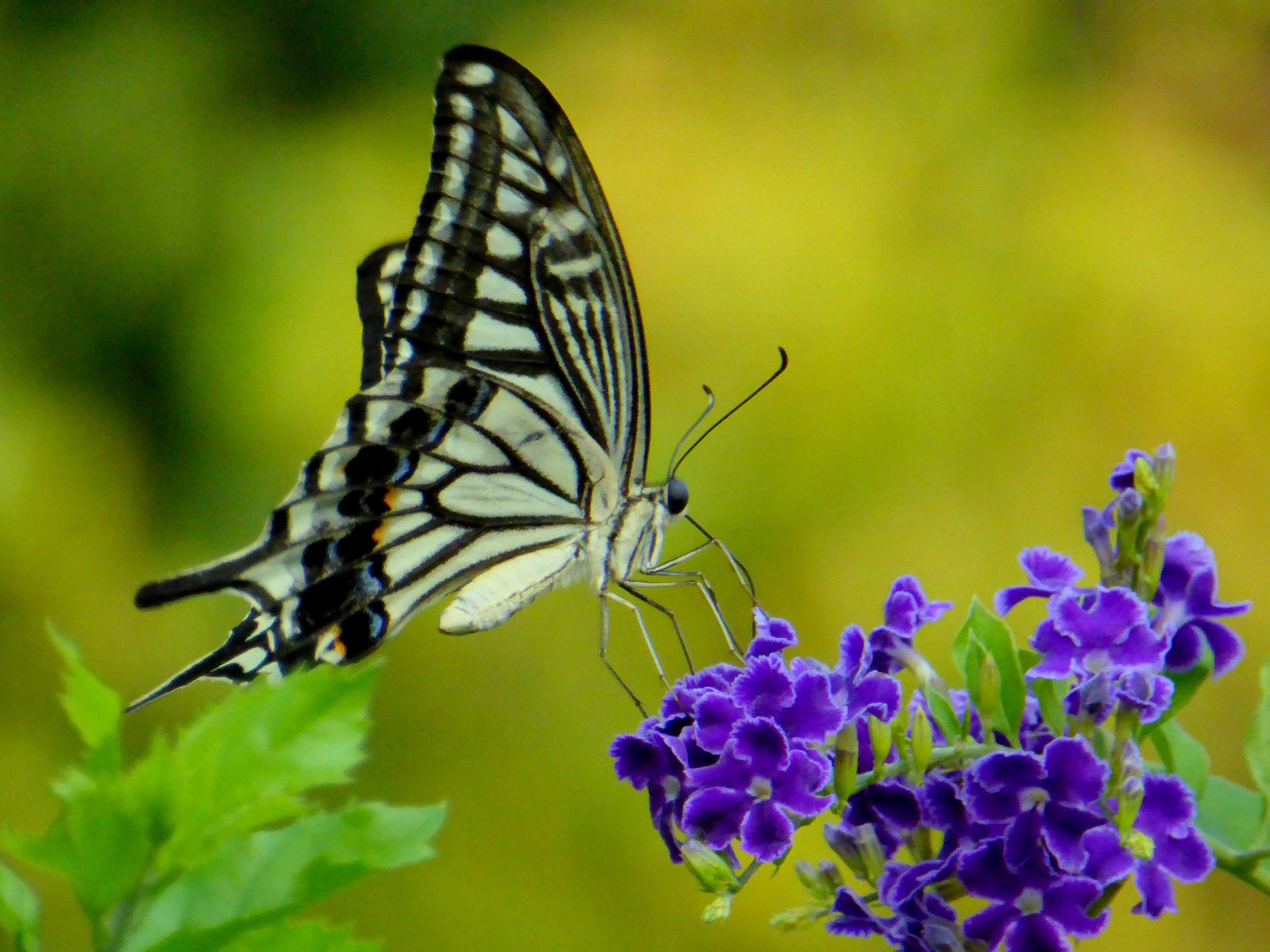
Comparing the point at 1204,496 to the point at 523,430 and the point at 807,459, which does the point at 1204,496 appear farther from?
the point at 523,430

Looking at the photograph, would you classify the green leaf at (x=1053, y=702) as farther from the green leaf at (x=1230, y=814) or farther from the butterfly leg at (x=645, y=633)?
the butterfly leg at (x=645, y=633)

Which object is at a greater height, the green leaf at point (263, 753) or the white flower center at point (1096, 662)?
the green leaf at point (263, 753)

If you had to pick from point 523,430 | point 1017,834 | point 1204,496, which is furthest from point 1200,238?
point 1017,834

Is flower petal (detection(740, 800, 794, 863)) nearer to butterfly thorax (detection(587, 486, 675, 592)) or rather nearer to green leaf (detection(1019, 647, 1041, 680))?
green leaf (detection(1019, 647, 1041, 680))

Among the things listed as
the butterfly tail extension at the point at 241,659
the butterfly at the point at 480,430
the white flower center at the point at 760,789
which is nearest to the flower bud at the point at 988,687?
the white flower center at the point at 760,789

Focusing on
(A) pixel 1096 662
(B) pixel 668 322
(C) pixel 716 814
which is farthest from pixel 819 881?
(B) pixel 668 322

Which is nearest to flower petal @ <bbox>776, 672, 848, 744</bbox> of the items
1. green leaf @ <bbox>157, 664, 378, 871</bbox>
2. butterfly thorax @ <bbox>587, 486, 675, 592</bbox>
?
green leaf @ <bbox>157, 664, 378, 871</bbox>
